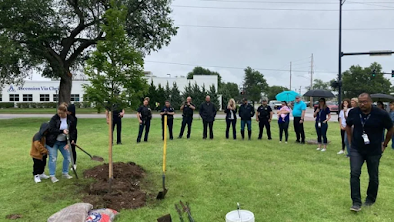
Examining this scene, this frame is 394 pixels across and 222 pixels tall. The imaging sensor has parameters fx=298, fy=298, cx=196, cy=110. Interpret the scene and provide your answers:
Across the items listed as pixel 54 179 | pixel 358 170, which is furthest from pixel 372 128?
pixel 54 179

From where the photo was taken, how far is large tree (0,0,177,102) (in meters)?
18.9

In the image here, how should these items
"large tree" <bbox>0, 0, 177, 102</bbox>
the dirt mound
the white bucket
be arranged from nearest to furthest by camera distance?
1. the white bucket
2. the dirt mound
3. "large tree" <bbox>0, 0, 177, 102</bbox>

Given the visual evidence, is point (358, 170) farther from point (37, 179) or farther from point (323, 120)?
point (37, 179)

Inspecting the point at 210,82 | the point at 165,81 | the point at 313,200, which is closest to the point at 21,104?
the point at 165,81

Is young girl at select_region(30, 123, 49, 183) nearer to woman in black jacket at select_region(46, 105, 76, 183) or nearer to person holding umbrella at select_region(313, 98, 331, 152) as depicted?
woman in black jacket at select_region(46, 105, 76, 183)

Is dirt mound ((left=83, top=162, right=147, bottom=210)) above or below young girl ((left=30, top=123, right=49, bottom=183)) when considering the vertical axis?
below

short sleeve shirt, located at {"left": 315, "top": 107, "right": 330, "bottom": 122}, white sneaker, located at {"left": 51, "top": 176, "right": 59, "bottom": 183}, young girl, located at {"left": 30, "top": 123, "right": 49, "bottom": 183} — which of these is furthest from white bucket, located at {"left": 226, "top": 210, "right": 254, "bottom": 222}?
short sleeve shirt, located at {"left": 315, "top": 107, "right": 330, "bottom": 122}

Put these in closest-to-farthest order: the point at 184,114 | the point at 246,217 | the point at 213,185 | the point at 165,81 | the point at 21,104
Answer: the point at 246,217
the point at 213,185
the point at 184,114
the point at 165,81
the point at 21,104

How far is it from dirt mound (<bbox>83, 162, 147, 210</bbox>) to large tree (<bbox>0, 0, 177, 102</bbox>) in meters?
12.8

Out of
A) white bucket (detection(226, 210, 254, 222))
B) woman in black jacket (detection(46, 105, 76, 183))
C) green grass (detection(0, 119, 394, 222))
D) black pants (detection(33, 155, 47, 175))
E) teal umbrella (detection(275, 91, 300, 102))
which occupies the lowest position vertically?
green grass (detection(0, 119, 394, 222))

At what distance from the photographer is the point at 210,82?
46938 millimetres

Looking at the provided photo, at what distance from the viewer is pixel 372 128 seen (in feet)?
15.8

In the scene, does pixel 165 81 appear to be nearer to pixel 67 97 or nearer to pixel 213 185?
pixel 67 97

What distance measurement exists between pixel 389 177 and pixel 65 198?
704 cm
